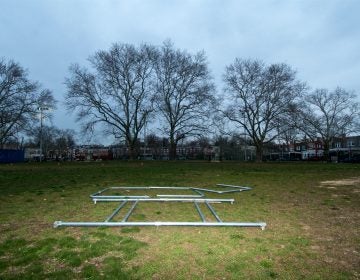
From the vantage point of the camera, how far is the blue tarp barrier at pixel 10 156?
52781 millimetres

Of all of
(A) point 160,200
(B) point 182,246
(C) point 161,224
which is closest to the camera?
(B) point 182,246

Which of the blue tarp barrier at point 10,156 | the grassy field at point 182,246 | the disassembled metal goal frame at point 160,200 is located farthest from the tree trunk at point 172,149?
the grassy field at point 182,246

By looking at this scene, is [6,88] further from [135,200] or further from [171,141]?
[135,200]

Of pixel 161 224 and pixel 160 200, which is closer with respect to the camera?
pixel 161 224

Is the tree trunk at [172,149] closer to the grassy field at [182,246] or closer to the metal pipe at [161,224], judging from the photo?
the grassy field at [182,246]

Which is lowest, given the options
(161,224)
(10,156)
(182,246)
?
(182,246)

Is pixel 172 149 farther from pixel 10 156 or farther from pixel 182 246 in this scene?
pixel 182 246

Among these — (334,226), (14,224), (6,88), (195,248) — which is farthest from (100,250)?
(6,88)

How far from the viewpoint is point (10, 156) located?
54.5 m

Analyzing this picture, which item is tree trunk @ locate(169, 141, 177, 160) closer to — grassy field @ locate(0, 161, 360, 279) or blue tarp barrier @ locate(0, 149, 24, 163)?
blue tarp barrier @ locate(0, 149, 24, 163)

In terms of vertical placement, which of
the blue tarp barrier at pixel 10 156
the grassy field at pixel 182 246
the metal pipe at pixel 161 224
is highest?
the blue tarp barrier at pixel 10 156

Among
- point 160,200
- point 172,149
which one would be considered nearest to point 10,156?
point 172,149

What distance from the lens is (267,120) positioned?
156 feet

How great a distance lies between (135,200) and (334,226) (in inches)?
204
